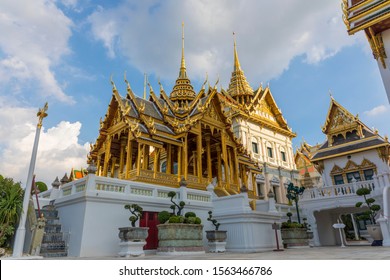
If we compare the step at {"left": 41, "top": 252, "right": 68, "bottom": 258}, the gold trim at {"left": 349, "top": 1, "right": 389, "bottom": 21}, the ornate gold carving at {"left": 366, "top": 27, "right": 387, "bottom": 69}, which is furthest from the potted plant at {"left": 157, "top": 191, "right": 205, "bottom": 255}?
the gold trim at {"left": 349, "top": 1, "right": 389, "bottom": 21}

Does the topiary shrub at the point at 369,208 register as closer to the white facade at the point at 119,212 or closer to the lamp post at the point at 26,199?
the white facade at the point at 119,212

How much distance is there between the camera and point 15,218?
8.41 meters

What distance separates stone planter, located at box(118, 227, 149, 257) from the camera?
8.26 metres

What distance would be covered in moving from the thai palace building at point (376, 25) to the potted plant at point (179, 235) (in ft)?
34.8

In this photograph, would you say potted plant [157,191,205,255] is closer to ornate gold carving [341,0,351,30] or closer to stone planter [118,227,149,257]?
stone planter [118,227,149,257]

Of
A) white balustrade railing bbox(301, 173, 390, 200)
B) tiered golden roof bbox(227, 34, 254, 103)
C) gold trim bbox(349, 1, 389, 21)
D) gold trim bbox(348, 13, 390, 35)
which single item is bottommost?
A: white balustrade railing bbox(301, 173, 390, 200)

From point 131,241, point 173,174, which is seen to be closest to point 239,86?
point 173,174

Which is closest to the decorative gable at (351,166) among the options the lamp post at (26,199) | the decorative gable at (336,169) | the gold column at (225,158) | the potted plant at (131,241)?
the decorative gable at (336,169)

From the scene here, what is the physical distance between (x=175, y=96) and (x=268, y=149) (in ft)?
44.3

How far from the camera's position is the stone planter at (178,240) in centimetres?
876

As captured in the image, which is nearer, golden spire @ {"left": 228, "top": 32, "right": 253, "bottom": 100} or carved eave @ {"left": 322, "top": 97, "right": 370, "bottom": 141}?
carved eave @ {"left": 322, "top": 97, "right": 370, "bottom": 141}

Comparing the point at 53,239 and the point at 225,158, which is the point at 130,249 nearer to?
the point at 53,239

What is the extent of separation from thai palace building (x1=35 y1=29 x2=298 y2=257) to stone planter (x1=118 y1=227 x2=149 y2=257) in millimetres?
834
